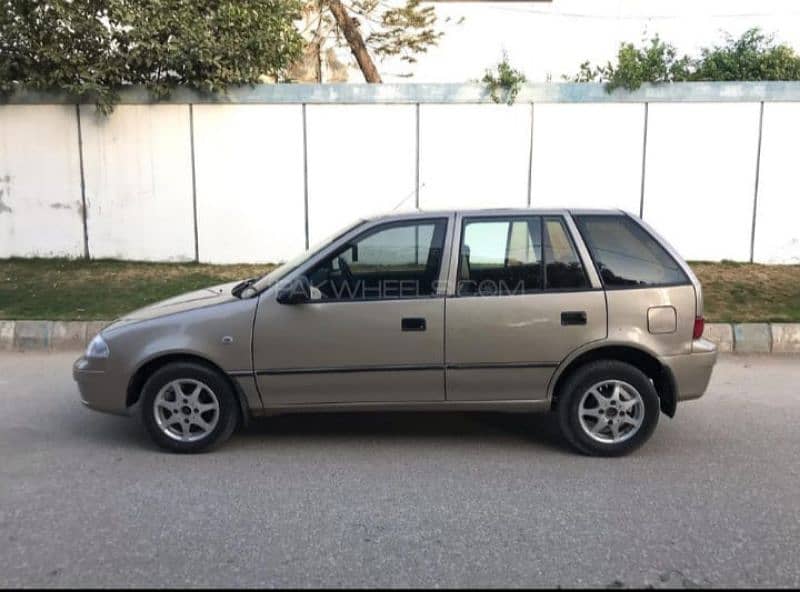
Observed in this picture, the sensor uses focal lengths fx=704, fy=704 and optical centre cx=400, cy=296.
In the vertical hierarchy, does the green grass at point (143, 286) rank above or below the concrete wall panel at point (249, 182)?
below

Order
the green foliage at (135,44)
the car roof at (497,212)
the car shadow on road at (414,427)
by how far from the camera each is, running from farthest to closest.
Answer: the green foliage at (135,44), the car shadow on road at (414,427), the car roof at (497,212)

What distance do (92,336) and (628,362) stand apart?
5869 mm

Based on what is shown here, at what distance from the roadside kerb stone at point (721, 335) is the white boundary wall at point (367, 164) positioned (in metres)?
3.86

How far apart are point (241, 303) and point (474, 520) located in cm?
197

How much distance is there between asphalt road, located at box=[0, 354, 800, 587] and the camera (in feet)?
10.2

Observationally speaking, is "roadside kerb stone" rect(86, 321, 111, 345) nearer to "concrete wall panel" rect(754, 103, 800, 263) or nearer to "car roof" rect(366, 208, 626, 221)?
"car roof" rect(366, 208, 626, 221)

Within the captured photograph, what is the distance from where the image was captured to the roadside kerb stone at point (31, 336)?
776 cm

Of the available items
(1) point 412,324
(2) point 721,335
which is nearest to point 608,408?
(1) point 412,324

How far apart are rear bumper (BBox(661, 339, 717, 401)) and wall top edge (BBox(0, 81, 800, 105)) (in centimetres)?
733

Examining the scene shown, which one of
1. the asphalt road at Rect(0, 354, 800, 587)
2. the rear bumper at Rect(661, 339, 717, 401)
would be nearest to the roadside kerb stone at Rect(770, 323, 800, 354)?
the asphalt road at Rect(0, 354, 800, 587)

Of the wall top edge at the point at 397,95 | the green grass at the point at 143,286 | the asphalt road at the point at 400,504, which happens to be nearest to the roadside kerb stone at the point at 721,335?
the green grass at the point at 143,286

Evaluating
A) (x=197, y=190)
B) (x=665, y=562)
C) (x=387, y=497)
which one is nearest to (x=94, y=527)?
(x=387, y=497)

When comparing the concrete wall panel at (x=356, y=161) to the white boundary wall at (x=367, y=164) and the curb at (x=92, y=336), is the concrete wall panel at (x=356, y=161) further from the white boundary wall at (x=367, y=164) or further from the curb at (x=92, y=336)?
the curb at (x=92, y=336)

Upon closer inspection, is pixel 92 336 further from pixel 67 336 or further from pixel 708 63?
pixel 708 63
